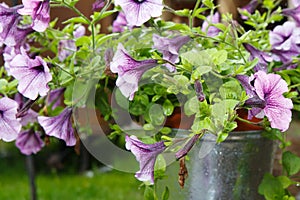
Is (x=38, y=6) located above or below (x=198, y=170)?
above

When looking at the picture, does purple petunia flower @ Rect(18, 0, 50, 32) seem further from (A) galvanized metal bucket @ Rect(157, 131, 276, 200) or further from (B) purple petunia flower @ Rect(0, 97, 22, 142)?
(A) galvanized metal bucket @ Rect(157, 131, 276, 200)

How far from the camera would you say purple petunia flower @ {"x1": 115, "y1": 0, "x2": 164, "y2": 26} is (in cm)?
60

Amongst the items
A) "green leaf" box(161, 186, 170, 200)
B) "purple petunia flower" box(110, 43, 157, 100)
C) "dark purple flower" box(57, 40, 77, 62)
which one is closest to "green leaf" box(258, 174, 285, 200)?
"green leaf" box(161, 186, 170, 200)

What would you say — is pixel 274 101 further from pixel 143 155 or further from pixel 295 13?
pixel 295 13

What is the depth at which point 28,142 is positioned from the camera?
86cm

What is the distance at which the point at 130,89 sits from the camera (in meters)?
0.62

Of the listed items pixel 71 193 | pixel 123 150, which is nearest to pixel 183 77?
pixel 123 150

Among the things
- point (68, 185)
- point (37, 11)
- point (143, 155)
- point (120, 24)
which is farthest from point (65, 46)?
point (68, 185)

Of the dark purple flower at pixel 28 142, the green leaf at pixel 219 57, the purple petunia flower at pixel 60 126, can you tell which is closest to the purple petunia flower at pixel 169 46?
the green leaf at pixel 219 57

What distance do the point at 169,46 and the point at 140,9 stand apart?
9 cm

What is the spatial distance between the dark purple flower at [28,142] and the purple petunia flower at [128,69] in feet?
0.99

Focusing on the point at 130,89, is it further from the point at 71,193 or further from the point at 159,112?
the point at 71,193

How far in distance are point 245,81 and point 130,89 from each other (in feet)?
0.45

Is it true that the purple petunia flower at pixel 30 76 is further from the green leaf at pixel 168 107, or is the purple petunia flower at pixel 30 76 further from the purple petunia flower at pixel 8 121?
the green leaf at pixel 168 107
